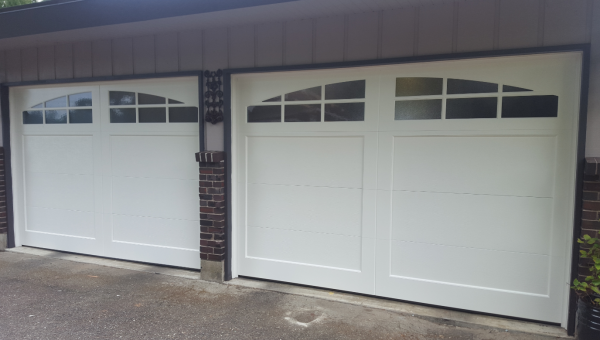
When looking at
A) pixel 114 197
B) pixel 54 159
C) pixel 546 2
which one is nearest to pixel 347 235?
pixel 546 2

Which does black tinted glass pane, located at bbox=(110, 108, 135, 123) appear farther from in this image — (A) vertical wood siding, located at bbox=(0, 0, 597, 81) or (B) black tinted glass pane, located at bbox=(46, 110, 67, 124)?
(B) black tinted glass pane, located at bbox=(46, 110, 67, 124)

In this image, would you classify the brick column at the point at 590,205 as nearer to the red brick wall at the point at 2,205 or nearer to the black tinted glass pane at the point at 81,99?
the black tinted glass pane at the point at 81,99

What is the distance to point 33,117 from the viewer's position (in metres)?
5.86

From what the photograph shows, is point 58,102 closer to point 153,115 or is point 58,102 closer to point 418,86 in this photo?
point 153,115

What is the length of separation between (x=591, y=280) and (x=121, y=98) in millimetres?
5211

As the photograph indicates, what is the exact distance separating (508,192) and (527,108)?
74cm

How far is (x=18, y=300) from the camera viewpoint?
4.18 m

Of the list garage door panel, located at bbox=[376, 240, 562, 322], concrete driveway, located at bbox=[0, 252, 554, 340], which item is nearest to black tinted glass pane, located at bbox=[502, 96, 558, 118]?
garage door panel, located at bbox=[376, 240, 562, 322]

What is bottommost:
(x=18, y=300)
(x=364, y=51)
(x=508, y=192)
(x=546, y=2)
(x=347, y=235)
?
(x=18, y=300)

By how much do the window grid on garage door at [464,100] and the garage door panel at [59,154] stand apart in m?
4.09

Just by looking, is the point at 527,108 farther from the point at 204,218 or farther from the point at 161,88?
the point at 161,88

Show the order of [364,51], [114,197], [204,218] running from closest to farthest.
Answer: [364,51] → [204,218] → [114,197]

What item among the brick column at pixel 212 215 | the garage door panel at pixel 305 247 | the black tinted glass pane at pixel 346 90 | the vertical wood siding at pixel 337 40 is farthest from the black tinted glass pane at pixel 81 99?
the black tinted glass pane at pixel 346 90

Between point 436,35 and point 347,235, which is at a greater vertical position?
point 436,35
